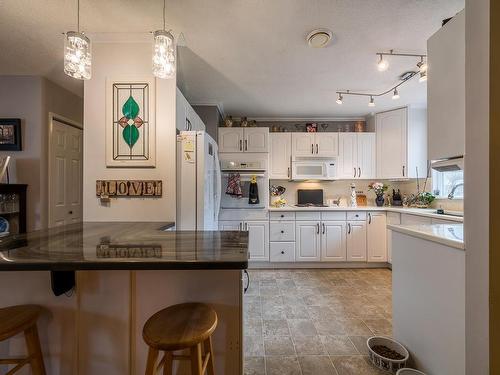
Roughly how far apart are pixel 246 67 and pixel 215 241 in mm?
1988

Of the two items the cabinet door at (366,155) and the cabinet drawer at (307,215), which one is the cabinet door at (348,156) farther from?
the cabinet drawer at (307,215)

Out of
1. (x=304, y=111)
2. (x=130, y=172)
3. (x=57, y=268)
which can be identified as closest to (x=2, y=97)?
(x=130, y=172)

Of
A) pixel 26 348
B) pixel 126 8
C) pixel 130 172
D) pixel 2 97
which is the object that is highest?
pixel 126 8

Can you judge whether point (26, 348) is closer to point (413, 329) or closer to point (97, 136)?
point (97, 136)

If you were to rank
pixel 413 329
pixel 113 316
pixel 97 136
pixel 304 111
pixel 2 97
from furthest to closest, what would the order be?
pixel 304 111 → pixel 2 97 → pixel 97 136 → pixel 413 329 → pixel 113 316

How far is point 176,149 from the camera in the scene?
6.79 ft

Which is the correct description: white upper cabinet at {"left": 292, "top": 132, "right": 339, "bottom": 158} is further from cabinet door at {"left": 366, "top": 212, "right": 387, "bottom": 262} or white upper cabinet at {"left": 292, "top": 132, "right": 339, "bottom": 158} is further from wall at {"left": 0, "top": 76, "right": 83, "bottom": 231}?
wall at {"left": 0, "top": 76, "right": 83, "bottom": 231}

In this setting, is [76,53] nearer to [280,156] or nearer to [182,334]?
[182,334]

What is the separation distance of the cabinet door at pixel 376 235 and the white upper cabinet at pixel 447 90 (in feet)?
7.50

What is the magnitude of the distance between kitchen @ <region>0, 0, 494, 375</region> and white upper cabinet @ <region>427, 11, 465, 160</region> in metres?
0.01

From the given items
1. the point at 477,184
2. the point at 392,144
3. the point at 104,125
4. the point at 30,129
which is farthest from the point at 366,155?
the point at 30,129

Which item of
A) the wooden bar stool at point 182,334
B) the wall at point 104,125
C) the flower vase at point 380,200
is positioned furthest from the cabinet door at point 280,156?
the wooden bar stool at point 182,334

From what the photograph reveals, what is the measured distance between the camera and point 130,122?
204 cm

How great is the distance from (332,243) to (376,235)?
27.1 inches
